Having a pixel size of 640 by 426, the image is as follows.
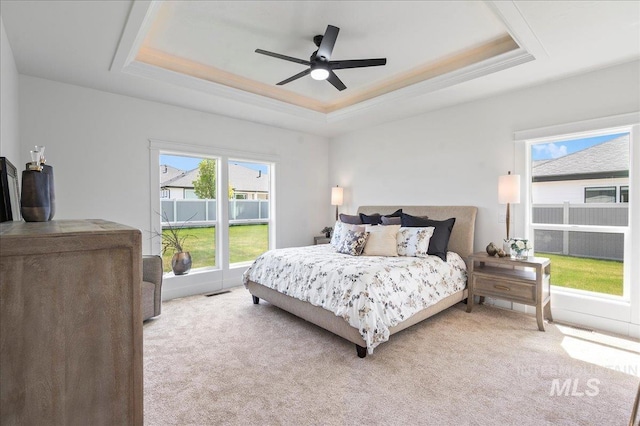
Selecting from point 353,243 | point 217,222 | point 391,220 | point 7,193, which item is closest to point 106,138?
point 217,222

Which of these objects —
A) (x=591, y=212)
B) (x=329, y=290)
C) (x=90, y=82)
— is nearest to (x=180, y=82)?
(x=90, y=82)

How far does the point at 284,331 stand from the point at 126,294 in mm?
2324

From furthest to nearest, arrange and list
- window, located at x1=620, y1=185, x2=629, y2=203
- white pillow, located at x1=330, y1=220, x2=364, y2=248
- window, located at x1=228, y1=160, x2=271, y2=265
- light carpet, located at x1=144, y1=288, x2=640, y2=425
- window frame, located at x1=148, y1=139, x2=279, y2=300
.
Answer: window, located at x1=228, y1=160, x2=271, y2=265, window frame, located at x1=148, y1=139, x2=279, y2=300, white pillow, located at x1=330, y1=220, x2=364, y2=248, window, located at x1=620, y1=185, x2=629, y2=203, light carpet, located at x1=144, y1=288, x2=640, y2=425

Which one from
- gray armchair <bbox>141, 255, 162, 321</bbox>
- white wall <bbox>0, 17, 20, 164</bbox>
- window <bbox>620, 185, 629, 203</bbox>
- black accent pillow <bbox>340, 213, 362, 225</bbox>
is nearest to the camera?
white wall <bbox>0, 17, 20, 164</bbox>

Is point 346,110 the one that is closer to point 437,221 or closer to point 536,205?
point 437,221

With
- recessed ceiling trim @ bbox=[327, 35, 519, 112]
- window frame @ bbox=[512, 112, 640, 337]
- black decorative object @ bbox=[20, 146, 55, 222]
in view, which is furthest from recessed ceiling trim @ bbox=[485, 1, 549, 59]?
black decorative object @ bbox=[20, 146, 55, 222]

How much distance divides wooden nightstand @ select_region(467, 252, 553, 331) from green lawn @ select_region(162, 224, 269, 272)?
3258 mm

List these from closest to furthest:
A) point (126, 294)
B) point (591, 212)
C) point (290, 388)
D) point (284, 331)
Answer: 1. point (126, 294)
2. point (290, 388)
3. point (284, 331)
4. point (591, 212)

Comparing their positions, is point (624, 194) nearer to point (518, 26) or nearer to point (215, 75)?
point (518, 26)

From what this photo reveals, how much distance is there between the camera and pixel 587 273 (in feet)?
10.9

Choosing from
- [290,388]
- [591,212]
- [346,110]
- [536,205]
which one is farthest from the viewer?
[346,110]

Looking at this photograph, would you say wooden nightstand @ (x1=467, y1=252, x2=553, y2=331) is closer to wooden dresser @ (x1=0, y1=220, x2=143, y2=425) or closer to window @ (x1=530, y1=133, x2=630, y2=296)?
window @ (x1=530, y1=133, x2=630, y2=296)

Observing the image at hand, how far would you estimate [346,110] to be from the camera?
4.57m

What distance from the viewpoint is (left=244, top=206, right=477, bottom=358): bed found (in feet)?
8.27
